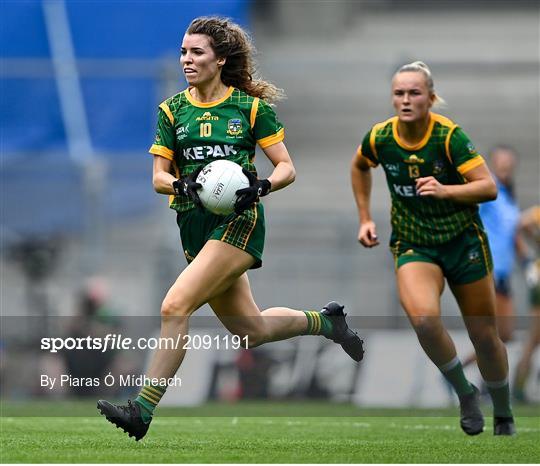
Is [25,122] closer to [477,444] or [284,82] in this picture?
[284,82]

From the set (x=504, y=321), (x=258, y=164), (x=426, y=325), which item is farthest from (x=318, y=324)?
(x=258, y=164)

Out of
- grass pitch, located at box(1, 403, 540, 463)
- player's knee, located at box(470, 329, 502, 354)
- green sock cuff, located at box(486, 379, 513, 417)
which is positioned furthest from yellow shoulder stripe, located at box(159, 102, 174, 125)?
green sock cuff, located at box(486, 379, 513, 417)

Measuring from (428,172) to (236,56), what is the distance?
1.42 m

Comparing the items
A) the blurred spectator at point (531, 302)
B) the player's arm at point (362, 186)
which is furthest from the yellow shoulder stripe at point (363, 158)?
the blurred spectator at point (531, 302)

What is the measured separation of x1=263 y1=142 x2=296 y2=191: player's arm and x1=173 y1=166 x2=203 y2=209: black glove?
0.41 m

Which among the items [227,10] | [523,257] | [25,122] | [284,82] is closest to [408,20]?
[284,82]

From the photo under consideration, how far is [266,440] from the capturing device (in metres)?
7.68

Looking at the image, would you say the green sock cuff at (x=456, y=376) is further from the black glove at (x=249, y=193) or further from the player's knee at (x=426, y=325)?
the black glove at (x=249, y=193)

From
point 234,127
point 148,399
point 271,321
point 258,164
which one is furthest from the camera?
point 258,164

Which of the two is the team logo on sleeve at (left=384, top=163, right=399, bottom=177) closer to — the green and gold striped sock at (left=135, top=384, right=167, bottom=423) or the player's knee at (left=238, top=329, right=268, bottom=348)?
the player's knee at (left=238, top=329, right=268, bottom=348)

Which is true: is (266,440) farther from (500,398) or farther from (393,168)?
(393,168)

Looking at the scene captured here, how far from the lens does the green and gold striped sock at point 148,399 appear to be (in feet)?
22.0

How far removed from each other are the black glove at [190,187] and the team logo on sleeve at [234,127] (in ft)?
1.10

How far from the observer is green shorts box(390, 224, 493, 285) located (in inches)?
320
